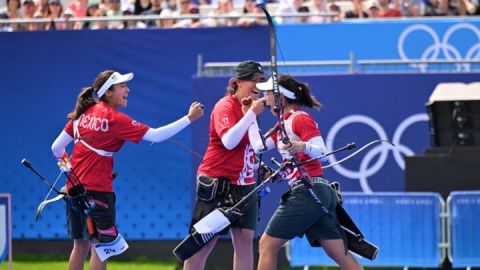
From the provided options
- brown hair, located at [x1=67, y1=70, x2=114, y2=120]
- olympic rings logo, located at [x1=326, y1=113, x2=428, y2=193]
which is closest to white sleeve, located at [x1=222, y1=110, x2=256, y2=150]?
brown hair, located at [x1=67, y1=70, x2=114, y2=120]

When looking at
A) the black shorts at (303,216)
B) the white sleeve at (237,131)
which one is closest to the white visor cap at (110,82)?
the white sleeve at (237,131)

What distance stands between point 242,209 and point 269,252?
0.40m

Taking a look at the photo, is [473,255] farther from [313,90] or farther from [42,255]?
[42,255]

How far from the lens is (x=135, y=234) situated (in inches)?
536

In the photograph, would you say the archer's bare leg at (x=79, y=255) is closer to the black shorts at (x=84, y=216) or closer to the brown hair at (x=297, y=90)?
the black shorts at (x=84, y=216)

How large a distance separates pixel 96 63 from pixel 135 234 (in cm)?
205

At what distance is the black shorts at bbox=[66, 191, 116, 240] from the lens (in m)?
9.38

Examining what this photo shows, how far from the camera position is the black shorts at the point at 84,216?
9.38 m

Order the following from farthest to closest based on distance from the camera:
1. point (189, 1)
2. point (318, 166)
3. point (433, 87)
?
point (189, 1) < point (433, 87) < point (318, 166)

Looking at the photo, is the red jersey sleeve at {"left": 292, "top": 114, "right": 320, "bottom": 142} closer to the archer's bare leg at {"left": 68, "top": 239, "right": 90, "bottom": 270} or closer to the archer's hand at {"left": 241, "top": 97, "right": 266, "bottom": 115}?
the archer's hand at {"left": 241, "top": 97, "right": 266, "bottom": 115}

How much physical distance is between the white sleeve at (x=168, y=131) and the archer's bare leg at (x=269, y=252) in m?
1.08

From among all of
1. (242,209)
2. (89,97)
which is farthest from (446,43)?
(89,97)

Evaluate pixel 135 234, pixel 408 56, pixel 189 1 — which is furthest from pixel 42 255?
pixel 408 56

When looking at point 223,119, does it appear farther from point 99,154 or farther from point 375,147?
point 375,147
